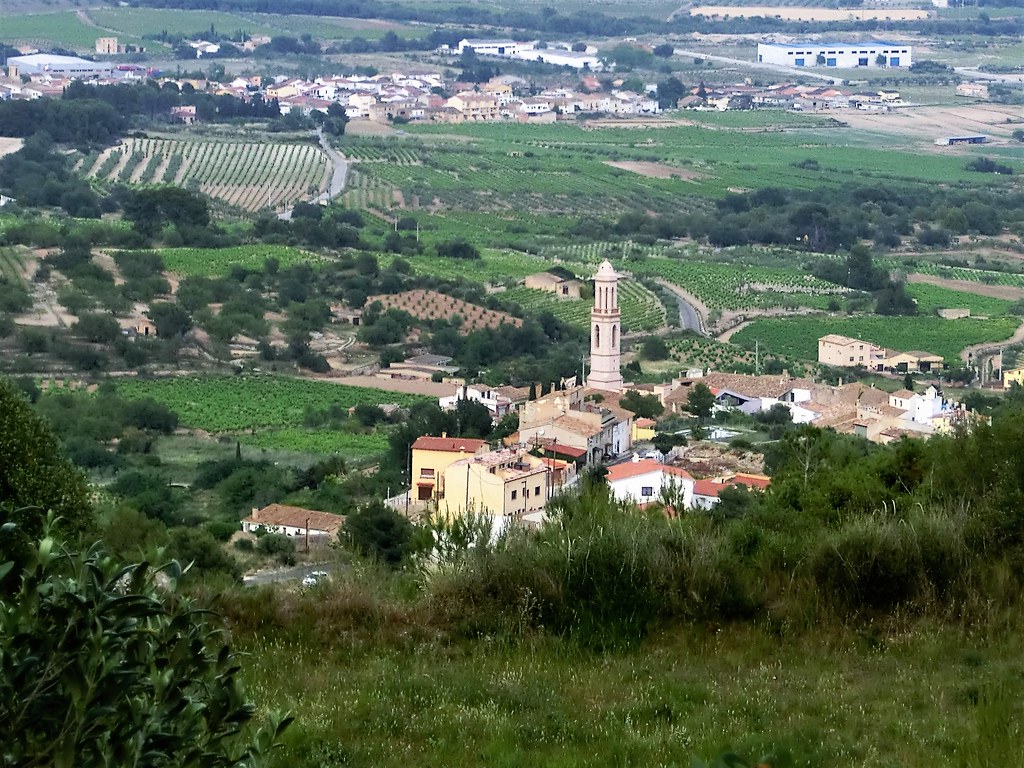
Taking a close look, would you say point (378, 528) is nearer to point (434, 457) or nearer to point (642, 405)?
point (434, 457)

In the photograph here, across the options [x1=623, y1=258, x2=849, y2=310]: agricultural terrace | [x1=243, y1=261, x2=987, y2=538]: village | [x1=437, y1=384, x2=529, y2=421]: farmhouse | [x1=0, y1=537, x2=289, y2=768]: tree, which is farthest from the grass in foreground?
[x1=623, y1=258, x2=849, y2=310]: agricultural terrace

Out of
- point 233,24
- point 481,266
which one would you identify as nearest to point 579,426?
point 481,266

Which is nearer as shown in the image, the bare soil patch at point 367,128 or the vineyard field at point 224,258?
the vineyard field at point 224,258

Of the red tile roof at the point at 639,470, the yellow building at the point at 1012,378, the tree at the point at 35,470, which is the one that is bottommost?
the yellow building at the point at 1012,378

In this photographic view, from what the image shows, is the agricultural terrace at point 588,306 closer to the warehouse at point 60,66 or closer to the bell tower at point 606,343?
the bell tower at point 606,343

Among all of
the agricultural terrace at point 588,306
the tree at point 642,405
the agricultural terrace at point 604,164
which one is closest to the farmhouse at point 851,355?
the agricultural terrace at point 588,306
